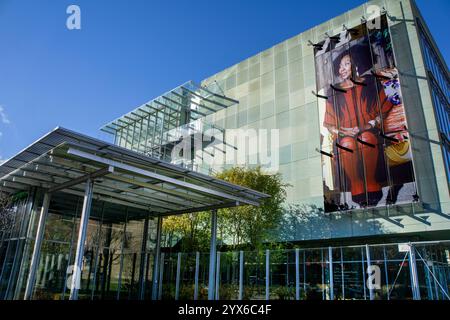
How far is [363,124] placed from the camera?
22.1 metres

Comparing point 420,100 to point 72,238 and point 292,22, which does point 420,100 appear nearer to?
point 292,22

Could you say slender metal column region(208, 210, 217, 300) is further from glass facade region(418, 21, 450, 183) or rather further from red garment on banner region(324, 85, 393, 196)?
glass facade region(418, 21, 450, 183)

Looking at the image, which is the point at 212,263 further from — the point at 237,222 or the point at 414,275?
the point at 414,275

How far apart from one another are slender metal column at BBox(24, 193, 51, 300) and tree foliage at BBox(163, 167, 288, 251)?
9.27m

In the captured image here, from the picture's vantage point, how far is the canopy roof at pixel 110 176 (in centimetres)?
1051

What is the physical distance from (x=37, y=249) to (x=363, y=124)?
742 inches

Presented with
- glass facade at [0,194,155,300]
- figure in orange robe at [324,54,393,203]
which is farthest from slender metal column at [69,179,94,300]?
figure in orange robe at [324,54,393,203]

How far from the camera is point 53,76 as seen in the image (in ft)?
51.4

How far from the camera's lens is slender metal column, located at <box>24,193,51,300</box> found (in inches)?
515

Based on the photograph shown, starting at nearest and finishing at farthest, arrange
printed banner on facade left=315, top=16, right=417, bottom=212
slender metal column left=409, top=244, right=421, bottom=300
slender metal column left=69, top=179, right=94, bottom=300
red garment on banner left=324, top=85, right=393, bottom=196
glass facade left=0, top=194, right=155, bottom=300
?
slender metal column left=69, top=179, right=94, bottom=300, slender metal column left=409, top=244, right=421, bottom=300, glass facade left=0, top=194, right=155, bottom=300, printed banner on facade left=315, top=16, right=417, bottom=212, red garment on banner left=324, top=85, right=393, bottom=196

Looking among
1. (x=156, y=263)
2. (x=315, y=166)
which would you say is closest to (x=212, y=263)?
(x=156, y=263)

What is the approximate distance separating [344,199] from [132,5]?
1599cm
